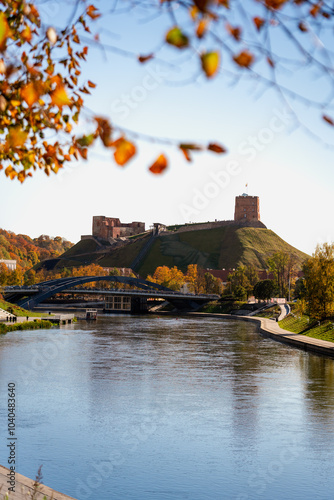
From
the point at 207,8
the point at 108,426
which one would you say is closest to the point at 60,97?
the point at 207,8

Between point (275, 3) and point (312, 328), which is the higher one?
point (275, 3)

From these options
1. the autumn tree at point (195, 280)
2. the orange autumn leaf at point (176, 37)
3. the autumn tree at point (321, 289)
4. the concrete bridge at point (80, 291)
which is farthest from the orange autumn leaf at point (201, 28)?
the autumn tree at point (195, 280)

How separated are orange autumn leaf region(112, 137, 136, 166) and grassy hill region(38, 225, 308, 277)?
165 metres

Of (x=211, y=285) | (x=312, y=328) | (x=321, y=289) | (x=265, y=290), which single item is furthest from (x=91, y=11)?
(x=211, y=285)

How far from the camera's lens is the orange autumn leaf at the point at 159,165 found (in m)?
3.35

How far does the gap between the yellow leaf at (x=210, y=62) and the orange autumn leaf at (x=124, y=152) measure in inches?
24.3

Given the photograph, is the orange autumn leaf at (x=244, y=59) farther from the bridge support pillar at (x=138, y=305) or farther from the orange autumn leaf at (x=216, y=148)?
the bridge support pillar at (x=138, y=305)

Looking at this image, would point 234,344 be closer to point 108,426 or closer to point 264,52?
point 108,426

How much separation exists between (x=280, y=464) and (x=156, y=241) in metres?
179

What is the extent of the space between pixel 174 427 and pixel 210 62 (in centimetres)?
1701

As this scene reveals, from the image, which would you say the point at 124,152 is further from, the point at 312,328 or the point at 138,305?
the point at 138,305

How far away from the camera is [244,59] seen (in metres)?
3.56

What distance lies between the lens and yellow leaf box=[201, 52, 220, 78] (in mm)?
2990

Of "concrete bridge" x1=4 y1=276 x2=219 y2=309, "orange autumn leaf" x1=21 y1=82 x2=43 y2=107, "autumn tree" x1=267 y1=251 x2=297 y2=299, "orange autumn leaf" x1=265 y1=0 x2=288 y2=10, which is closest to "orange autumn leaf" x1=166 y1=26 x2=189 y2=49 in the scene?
"orange autumn leaf" x1=265 y1=0 x2=288 y2=10
